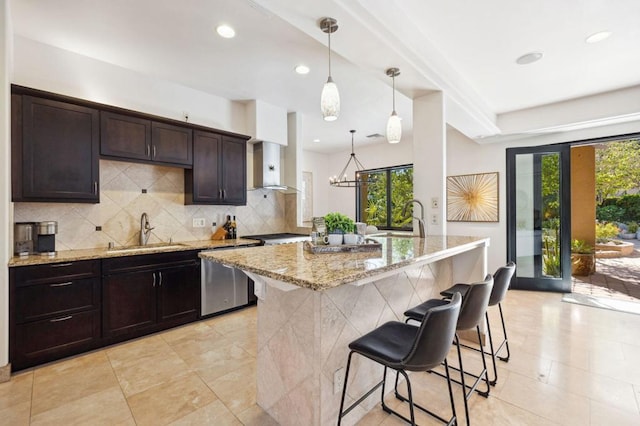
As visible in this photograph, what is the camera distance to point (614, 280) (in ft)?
17.2

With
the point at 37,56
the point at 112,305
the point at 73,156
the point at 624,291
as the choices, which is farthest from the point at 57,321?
the point at 624,291

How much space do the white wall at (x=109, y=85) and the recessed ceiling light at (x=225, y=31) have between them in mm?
1395

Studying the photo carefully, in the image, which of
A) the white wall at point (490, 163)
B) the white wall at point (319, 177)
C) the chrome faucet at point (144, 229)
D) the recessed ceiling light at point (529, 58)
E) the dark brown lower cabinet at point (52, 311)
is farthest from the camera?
the white wall at point (319, 177)

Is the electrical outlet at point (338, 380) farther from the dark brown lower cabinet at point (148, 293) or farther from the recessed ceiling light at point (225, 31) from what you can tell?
the recessed ceiling light at point (225, 31)

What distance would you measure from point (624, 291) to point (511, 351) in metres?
3.56

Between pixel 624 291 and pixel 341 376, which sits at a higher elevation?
pixel 341 376

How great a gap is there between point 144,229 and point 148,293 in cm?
81

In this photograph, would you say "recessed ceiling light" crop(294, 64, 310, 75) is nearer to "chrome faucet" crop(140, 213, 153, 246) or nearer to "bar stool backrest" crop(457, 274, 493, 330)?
"chrome faucet" crop(140, 213, 153, 246)

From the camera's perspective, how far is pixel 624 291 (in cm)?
461

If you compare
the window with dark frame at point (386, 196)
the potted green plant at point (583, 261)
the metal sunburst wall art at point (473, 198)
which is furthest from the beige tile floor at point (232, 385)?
the window with dark frame at point (386, 196)

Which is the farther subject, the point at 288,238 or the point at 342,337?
the point at 288,238

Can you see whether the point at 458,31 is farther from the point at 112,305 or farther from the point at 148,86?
the point at 112,305

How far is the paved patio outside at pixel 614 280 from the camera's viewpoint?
451 centimetres

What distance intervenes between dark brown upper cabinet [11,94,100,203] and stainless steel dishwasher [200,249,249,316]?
135 cm
